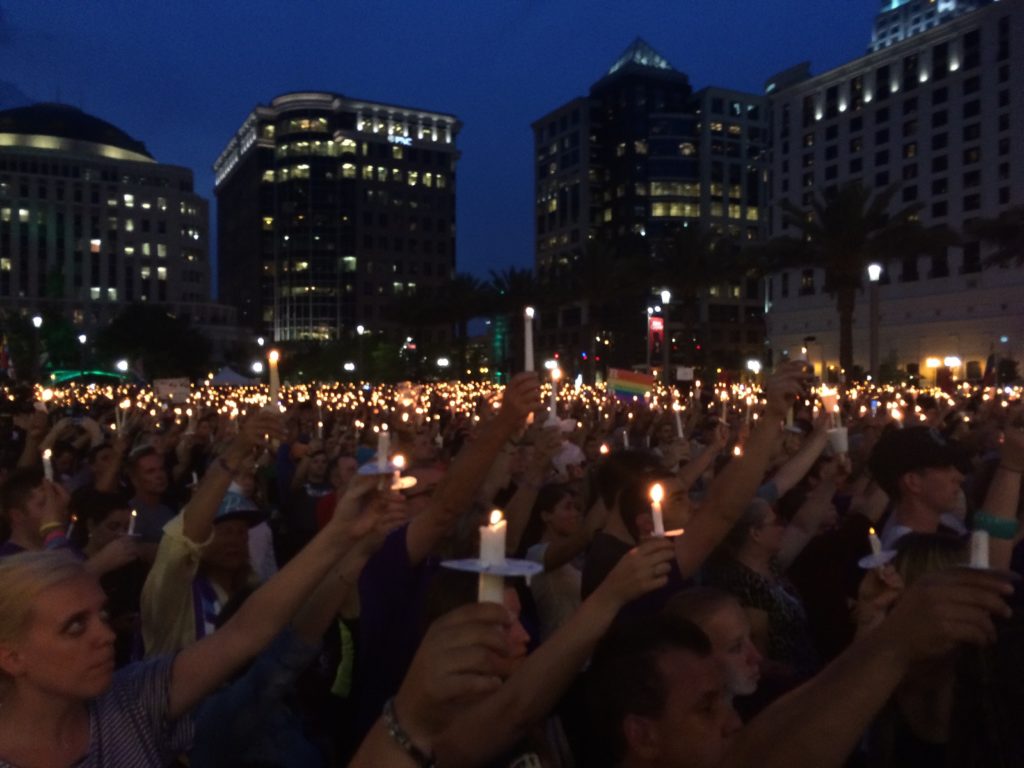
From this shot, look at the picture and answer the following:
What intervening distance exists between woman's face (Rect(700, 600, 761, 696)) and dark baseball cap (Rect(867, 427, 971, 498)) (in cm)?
202

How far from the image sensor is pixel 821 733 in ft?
5.61

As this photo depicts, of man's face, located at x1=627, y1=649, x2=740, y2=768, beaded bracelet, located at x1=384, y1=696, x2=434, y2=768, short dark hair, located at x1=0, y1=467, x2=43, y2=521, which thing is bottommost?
man's face, located at x1=627, y1=649, x2=740, y2=768

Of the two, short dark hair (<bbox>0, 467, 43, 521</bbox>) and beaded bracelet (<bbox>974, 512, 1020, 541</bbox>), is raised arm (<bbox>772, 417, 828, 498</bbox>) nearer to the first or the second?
beaded bracelet (<bbox>974, 512, 1020, 541</bbox>)

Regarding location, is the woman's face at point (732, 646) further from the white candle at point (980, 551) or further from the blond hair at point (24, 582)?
the blond hair at point (24, 582)

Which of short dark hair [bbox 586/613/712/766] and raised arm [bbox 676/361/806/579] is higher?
raised arm [bbox 676/361/806/579]

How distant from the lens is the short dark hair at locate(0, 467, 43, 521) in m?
4.80

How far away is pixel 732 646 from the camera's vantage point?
115 inches

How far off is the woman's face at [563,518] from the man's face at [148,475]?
8.29 ft

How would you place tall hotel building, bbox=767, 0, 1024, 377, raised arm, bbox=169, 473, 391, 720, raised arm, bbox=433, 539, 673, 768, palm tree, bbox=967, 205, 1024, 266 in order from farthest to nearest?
tall hotel building, bbox=767, 0, 1024, 377
palm tree, bbox=967, 205, 1024, 266
raised arm, bbox=169, 473, 391, 720
raised arm, bbox=433, 539, 673, 768

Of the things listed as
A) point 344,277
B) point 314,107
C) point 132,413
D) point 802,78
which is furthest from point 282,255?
point 132,413

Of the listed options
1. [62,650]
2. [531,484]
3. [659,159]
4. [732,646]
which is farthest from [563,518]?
[659,159]

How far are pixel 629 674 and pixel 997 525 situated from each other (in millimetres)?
1630

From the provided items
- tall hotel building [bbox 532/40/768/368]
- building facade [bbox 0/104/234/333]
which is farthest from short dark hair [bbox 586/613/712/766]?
building facade [bbox 0/104/234/333]

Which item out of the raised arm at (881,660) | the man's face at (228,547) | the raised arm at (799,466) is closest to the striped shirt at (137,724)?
the man's face at (228,547)
